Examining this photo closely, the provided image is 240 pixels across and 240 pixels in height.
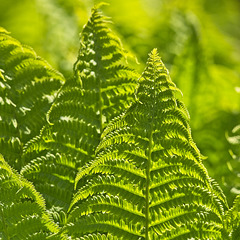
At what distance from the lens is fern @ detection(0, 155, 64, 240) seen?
1.04m

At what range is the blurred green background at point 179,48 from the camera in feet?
6.25

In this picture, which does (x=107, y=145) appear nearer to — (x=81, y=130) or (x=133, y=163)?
(x=133, y=163)

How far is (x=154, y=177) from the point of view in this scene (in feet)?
3.51

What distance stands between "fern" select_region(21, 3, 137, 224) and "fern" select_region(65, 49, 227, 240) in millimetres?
172

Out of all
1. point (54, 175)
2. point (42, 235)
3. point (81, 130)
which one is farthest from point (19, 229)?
point (81, 130)

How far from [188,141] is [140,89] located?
163 millimetres

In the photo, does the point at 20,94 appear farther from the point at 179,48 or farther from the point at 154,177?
the point at 179,48

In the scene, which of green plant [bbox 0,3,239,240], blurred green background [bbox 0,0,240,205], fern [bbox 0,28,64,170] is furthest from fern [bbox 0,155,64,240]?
blurred green background [bbox 0,0,240,205]

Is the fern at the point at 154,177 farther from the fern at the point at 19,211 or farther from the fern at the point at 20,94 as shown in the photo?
the fern at the point at 20,94

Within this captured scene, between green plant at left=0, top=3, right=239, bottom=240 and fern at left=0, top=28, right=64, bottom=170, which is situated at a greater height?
fern at left=0, top=28, right=64, bottom=170

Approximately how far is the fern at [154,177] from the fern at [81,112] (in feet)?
0.56

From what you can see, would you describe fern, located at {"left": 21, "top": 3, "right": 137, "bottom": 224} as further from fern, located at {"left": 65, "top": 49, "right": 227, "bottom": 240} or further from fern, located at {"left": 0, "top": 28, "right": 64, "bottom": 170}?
fern, located at {"left": 65, "top": 49, "right": 227, "bottom": 240}

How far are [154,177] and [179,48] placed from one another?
195 cm

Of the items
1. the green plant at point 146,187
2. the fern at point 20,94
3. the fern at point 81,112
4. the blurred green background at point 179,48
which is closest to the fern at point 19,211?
the green plant at point 146,187
